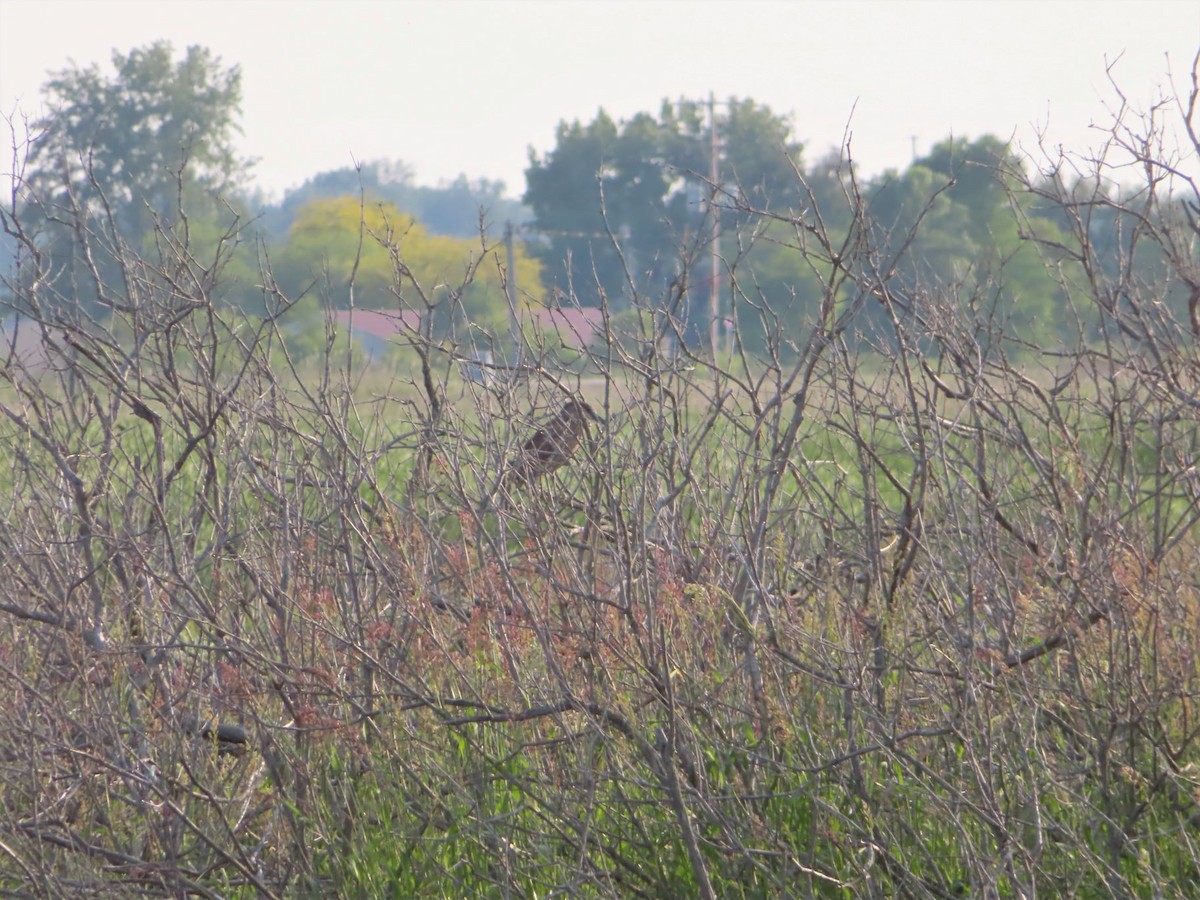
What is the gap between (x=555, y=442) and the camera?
427 cm

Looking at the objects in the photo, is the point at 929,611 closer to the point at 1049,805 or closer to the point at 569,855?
the point at 1049,805

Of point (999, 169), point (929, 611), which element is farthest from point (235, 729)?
point (999, 169)

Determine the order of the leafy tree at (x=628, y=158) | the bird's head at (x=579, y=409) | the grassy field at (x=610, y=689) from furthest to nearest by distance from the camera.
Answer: the leafy tree at (x=628, y=158)
the bird's head at (x=579, y=409)
the grassy field at (x=610, y=689)

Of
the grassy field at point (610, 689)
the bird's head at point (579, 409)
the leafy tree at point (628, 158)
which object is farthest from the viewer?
the leafy tree at point (628, 158)

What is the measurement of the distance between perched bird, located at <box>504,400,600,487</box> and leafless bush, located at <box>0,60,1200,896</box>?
57 mm

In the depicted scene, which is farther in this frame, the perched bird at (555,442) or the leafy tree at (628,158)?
the leafy tree at (628,158)

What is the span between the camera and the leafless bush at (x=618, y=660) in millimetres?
3473

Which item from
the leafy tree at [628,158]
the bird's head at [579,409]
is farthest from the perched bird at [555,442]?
the leafy tree at [628,158]

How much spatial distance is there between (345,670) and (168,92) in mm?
51313

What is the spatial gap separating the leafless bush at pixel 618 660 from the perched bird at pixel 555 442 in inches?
2.2

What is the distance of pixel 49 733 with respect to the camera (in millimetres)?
3879

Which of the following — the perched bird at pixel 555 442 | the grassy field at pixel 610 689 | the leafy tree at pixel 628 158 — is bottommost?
the grassy field at pixel 610 689

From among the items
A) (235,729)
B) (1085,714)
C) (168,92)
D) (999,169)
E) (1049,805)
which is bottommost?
(235,729)

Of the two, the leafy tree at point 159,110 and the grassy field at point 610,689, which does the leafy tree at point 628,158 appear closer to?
the leafy tree at point 159,110
